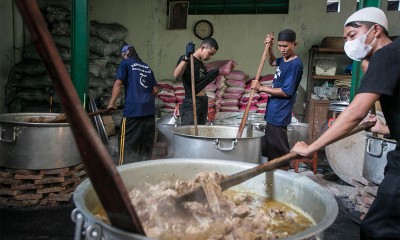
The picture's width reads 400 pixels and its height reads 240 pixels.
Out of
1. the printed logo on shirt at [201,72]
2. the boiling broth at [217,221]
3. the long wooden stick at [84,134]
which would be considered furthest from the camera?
the printed logo on shirt at [201,72]

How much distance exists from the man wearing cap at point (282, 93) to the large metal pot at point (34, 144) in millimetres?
2386

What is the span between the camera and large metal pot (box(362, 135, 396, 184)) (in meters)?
3.30

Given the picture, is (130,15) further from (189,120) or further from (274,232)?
(274,232)

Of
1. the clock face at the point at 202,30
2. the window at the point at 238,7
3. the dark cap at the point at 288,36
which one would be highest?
the window at the point at 238,7

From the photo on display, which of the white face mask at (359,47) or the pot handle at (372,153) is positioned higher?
the white face mask at (359,47)

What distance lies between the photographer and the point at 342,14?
7590 mm

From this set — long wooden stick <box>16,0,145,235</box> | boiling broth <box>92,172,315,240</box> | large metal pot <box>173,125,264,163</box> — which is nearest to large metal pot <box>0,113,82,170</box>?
large metal pot <box>173,125,264,163</box>

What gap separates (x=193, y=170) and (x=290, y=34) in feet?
8.57

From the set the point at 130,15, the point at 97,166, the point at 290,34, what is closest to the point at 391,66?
the point at 97,166

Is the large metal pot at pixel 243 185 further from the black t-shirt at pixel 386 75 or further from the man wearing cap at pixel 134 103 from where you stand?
the man wearing cap at pixel 134 103

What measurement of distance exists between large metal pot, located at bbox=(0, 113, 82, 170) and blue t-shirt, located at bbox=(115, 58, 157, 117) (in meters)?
1.23

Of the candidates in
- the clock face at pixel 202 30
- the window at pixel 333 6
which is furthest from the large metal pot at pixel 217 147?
the window at pixel 333 6

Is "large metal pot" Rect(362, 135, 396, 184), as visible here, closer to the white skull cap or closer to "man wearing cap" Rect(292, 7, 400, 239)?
"man wearing cap" Rect(292, 7, 400, 239)

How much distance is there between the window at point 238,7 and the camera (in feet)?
25.5
